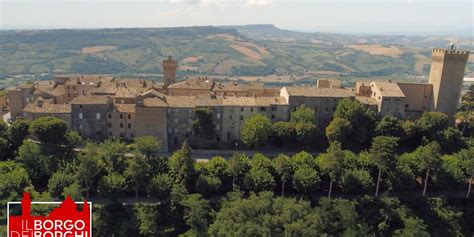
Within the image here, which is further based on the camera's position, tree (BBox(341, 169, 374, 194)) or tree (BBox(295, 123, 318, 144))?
tree (BBox(295, 123, 318, 144))

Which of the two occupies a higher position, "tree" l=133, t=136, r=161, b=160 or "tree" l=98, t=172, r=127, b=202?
"tree" l=133, t=136, r=161, b=160

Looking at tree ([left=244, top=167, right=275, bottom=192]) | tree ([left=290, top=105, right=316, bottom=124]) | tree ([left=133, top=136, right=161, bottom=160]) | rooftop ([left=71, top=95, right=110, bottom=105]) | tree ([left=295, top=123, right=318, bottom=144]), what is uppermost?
rooftop ([left=71, top=95, right=110, bottom=105])

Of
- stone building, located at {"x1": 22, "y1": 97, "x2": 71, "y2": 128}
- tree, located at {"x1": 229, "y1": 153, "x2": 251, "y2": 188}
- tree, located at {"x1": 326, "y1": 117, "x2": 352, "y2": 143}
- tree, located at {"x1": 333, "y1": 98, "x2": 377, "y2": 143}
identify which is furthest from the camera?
tree, located at {"x1": 333, "y1": 98, "x2": 377, "y2": 143}

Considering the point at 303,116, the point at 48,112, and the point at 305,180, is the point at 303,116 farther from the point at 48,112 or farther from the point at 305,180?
the point at 48,112

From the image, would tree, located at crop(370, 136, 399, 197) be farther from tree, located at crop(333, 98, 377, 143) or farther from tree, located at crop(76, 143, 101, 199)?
tree, located at crop(76, 143, 101, 199)

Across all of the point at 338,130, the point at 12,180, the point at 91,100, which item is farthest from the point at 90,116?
the point at 338,130

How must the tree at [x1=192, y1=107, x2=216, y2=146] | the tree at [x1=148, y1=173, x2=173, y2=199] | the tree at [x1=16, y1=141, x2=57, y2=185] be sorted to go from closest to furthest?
the tree at [x1=148, y1=173, x2=173, y2=199] → the tree at [x1=16, y1=141, x2=57, y2=185] → the tree at [x1=192, y1=107, x2=216, y2=146]

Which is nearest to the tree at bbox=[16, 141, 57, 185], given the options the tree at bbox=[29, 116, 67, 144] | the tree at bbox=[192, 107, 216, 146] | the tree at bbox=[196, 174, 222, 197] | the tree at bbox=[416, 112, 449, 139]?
the tree at bbox=[29, 116, 67, 144]

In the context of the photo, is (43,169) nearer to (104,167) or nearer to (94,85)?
(104,167)

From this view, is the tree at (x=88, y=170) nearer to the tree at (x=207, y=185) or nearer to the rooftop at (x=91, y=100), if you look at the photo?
the rooftop at (x=91, y=100)
